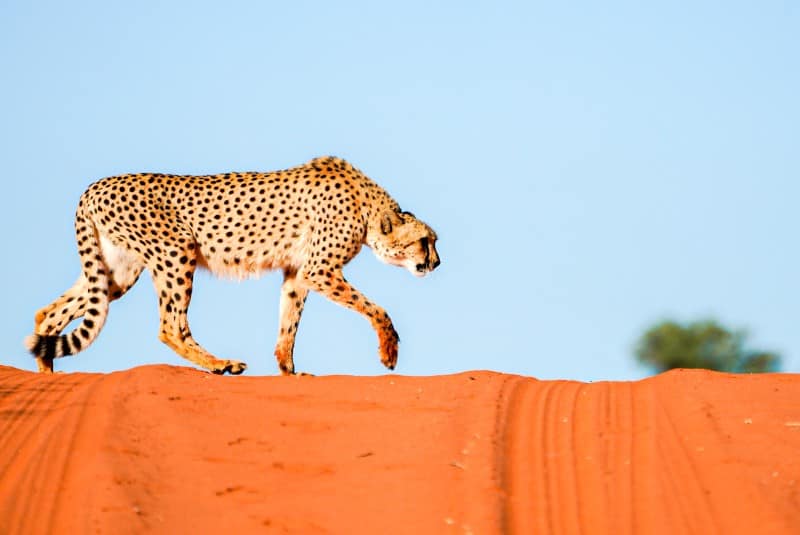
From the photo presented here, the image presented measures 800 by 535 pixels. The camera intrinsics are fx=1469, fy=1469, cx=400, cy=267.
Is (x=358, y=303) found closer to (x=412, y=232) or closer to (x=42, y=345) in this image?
(x=412, y=232)

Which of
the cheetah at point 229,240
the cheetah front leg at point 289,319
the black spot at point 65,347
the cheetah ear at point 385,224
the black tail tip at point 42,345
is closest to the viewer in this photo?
the black tail tip at point 42,345

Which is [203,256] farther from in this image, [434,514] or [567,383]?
[434,514]

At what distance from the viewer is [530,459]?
7289 millimetres

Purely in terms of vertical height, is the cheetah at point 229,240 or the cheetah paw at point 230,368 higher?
the cheetah at point 229,240

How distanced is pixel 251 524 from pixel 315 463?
57 cm

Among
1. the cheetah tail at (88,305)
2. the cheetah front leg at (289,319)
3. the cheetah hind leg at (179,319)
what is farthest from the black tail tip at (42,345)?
the cheetah front leg at (289,319)

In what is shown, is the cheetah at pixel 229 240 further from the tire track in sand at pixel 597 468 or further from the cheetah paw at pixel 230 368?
the tire track in sand at pixel 597 468

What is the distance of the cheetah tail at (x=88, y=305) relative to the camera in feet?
31.2

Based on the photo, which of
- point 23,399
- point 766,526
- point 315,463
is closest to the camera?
point 766,526

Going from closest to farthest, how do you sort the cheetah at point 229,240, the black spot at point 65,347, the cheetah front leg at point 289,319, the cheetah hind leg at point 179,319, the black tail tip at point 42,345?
the black tail tip at point 42,345 < the black spot at point 65,347 < the cheetah hind leg at point 179,319 < the cheetah at point 229,240 < the cheetah front leg at point 289,319

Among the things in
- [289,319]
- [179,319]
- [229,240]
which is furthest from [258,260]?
[179,319]

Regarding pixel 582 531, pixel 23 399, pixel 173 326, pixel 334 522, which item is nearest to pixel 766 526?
pixel 582 531

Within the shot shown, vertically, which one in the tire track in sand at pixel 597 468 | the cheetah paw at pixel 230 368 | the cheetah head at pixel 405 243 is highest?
the cheetah head at pixel 405 243

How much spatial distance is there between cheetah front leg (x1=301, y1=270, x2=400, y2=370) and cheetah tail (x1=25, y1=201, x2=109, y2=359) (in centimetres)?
139
